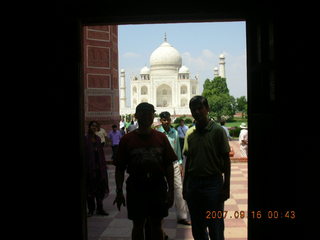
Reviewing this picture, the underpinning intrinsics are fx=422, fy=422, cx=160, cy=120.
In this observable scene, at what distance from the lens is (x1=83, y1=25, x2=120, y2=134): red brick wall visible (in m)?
15.1

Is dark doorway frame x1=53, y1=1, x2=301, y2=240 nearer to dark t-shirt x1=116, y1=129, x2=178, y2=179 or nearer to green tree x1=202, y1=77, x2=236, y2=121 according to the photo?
dark t-shirt x1=116, y1=129, x2=178, y2=179

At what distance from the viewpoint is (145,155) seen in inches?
108

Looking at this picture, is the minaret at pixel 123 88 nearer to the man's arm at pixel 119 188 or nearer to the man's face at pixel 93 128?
the man's face at pixel 93 128

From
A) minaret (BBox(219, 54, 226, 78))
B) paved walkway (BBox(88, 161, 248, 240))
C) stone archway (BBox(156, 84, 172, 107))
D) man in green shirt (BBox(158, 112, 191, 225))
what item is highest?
minaret (BBox(219, 54, 226, 78))

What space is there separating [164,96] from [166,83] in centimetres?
285

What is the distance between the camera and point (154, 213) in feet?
9.06

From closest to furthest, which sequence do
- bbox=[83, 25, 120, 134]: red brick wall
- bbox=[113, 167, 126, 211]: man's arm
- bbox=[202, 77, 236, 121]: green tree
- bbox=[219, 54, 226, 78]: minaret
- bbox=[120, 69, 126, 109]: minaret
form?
1. bbox=[113, 167, 126, 211]: man's arm
2. bbox=[83, 25, 120, 134]: red brick wall
3. bbox=[202, 77, 236, 121]: green tree
4. bbox=[219, 54, 226, 78]: minaret
5. bbox=[120, 69, 126, 109]: minaret

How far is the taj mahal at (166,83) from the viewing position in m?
54.6

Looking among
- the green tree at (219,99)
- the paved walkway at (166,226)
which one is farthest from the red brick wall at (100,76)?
the green tree at (219,99)

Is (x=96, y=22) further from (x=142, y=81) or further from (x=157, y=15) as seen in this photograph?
(x=142, y=81)

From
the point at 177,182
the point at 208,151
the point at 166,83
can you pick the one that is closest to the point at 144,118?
the point at 208,151

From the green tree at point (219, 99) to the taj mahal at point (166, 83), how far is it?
12827 millimetres

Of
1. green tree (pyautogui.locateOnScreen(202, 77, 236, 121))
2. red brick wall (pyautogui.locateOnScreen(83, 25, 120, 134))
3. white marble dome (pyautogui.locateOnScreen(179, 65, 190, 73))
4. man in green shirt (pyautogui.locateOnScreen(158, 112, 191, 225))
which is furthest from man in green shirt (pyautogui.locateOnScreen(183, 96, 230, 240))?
white marble dome (pyautogui.locateOnScreen(179, 65, 190, 73))
